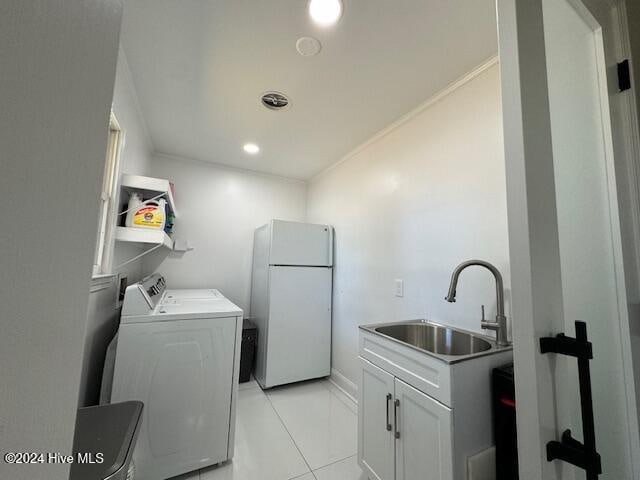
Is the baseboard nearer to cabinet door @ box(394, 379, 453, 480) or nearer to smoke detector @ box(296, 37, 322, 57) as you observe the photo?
cabinet door @ box(394, 379, 453, 480)

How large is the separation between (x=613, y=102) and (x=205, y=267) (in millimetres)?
3387

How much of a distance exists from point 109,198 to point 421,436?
2249 millimetres

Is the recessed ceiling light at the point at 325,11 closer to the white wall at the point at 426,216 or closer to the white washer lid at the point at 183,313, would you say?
the white wall at the point at 426,216

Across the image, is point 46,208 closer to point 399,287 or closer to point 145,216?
point 145,216

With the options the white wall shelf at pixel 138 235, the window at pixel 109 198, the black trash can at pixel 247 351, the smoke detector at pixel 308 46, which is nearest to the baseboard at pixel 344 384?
the black trash can at pixel 247 351

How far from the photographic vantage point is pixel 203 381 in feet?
5.22

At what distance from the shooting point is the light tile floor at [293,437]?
5.31 ft

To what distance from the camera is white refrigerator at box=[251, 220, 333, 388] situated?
2633 mm

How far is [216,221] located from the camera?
3.28 m

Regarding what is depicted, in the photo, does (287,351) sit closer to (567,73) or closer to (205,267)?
(205,267)

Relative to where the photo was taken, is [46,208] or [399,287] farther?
[399,287]

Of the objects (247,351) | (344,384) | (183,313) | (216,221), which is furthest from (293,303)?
(216,221)

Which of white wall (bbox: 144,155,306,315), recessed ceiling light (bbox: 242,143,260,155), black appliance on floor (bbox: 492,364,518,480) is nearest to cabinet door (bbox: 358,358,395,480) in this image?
black appliance on floor (bbox: 492,364,518,480)

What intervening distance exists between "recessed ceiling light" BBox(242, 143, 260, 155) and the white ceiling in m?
0.26
